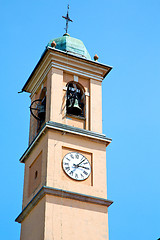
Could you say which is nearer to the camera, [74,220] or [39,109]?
[74,220]

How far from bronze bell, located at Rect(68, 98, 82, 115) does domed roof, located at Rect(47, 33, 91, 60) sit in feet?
9.73

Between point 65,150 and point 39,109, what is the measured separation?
3535 mm

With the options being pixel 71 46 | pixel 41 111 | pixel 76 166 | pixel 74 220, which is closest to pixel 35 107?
pixel 41 111

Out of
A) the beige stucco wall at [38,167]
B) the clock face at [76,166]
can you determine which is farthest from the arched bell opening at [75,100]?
the clock face at [76,166]

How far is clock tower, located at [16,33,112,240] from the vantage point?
26609 millimetres

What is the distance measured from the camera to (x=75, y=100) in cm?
3044

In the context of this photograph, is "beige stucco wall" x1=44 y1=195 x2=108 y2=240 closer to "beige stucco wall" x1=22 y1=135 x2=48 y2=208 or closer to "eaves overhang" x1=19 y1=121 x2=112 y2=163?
"beige stucco wall" x1=22 y1=135 x2=48 y2=208

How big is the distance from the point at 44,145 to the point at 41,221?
381 cm

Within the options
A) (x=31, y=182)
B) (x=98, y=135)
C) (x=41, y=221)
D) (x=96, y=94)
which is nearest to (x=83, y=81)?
(x=96, y=94)

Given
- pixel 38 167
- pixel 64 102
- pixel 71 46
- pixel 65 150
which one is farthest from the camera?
pixel 71 46

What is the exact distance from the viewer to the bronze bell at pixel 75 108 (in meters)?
30.2

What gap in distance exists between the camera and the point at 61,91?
1190 inches

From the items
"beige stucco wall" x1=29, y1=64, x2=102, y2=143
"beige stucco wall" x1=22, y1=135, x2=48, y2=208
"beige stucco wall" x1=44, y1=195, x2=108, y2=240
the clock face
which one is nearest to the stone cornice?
"beige stucco wall" x1=44, y1=195, x2=108, y2=240

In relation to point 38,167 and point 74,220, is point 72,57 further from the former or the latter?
point 74,220
